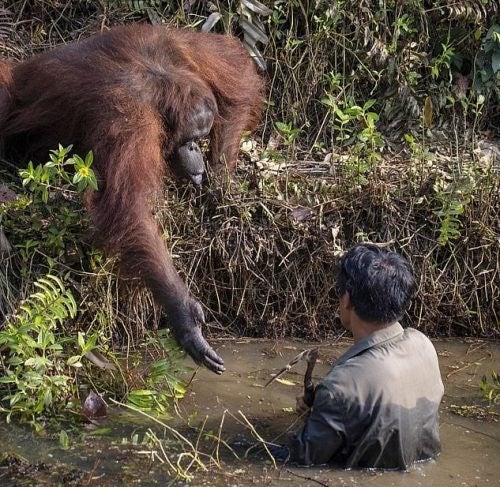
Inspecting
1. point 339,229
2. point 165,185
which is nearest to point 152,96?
point 165,185

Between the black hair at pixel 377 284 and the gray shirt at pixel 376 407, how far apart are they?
7 centimetres

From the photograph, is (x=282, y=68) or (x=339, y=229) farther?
(x=282, y=68)

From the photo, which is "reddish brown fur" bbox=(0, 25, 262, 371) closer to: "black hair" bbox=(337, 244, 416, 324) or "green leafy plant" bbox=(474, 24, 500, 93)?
"black hair" bbox=(337, 244, 416, 324)

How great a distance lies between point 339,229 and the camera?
5133mm

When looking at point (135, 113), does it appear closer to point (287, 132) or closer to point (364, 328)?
point (287, 132)

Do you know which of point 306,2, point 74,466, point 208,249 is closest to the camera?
point 74,466

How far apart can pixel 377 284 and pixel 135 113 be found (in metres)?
1.49

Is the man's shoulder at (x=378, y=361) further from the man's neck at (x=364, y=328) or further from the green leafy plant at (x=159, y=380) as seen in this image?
the green leafy plant at (x=159, y=380)

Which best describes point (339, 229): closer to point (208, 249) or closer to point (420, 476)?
point (208, 249)

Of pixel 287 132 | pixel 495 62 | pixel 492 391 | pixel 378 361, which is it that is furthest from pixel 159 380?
pixel 495 62

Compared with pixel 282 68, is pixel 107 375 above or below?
below

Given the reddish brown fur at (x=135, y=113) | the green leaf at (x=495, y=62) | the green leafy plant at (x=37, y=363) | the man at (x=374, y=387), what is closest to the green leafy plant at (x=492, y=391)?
the man at (x=374, y=387)

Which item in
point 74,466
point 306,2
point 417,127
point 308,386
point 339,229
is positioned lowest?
point 74,466

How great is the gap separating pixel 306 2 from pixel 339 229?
5.27 feet
